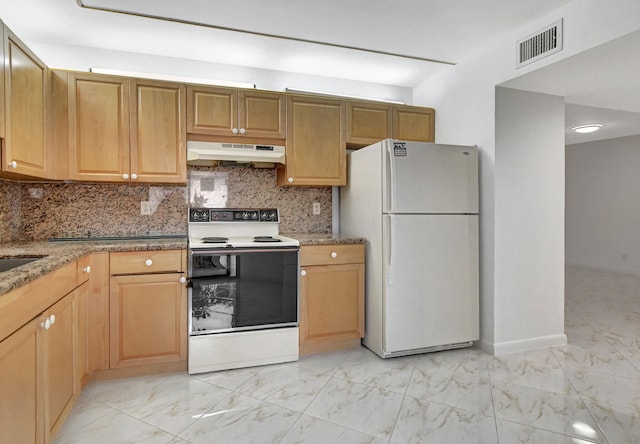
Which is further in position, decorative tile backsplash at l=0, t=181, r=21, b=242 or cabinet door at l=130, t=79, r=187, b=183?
cabinet door at l=130, t=79, r=187, b=183

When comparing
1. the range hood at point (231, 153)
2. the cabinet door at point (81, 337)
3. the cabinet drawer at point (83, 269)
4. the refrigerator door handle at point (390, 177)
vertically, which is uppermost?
the range hood at point (231, 153)

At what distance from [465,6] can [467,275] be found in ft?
6.13

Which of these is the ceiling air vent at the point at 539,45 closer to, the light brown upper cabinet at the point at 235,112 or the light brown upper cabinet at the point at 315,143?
the light brown upper cabinet at the point at 315,143

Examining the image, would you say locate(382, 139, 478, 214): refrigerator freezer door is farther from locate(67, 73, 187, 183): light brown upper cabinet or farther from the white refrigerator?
locate(67, 73, 187, 183): light brown upper cabinet

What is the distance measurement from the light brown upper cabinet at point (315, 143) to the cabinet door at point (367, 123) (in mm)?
77

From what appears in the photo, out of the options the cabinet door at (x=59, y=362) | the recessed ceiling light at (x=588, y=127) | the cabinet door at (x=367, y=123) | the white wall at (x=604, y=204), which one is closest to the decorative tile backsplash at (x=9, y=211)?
the cabinet door at (x=59, y=362)

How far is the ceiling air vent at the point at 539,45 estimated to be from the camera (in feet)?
7.94

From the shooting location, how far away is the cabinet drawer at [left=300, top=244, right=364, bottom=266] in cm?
286

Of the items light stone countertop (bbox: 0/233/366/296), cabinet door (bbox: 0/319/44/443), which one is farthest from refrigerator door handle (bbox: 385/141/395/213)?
cabinet door (bbox: 0/319/44/443)

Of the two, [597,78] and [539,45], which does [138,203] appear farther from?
[597,78]

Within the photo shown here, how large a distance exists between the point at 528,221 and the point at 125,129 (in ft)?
10.3

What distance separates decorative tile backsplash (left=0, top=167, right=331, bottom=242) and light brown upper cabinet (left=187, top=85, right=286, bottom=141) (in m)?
0.42

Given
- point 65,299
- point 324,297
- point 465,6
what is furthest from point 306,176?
point 65,299

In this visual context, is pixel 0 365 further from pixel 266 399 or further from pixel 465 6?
pixel 465 6
